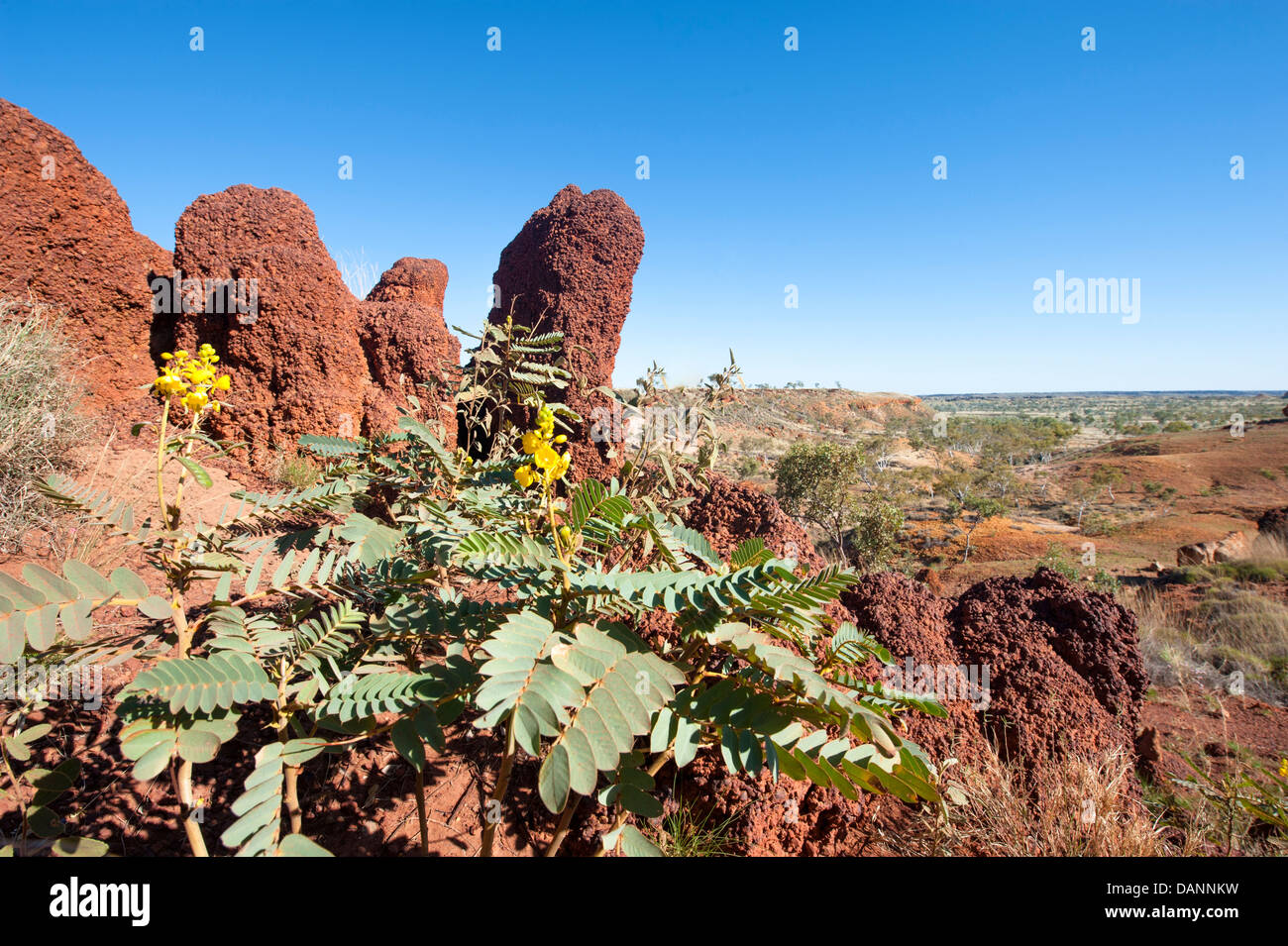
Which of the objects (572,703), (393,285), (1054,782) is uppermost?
(393,285)

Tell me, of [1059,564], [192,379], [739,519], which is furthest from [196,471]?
[1059,564]

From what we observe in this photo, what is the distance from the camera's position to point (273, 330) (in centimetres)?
595

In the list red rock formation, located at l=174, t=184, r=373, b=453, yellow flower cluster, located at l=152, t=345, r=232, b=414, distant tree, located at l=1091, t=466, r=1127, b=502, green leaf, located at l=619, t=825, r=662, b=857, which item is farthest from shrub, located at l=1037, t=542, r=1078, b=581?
distant tree, located at l=1091, t=466, r=1127, b=502

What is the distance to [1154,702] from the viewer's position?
436cm

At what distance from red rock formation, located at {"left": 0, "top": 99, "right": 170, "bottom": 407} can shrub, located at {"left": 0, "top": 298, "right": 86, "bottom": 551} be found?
1.13 ft

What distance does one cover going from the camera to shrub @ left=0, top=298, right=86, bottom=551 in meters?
3.99

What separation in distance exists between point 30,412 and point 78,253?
247cm

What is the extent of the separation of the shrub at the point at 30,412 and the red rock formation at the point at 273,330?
1.10 metres

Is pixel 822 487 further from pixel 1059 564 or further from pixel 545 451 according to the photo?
pixel 545 451

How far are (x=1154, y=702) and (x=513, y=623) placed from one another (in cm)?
556

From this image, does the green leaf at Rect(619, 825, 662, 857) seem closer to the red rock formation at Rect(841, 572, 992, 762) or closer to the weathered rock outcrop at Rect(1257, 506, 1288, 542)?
the red rock formation at Rect(841, 572, 992, 762)

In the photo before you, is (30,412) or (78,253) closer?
(30,412)
